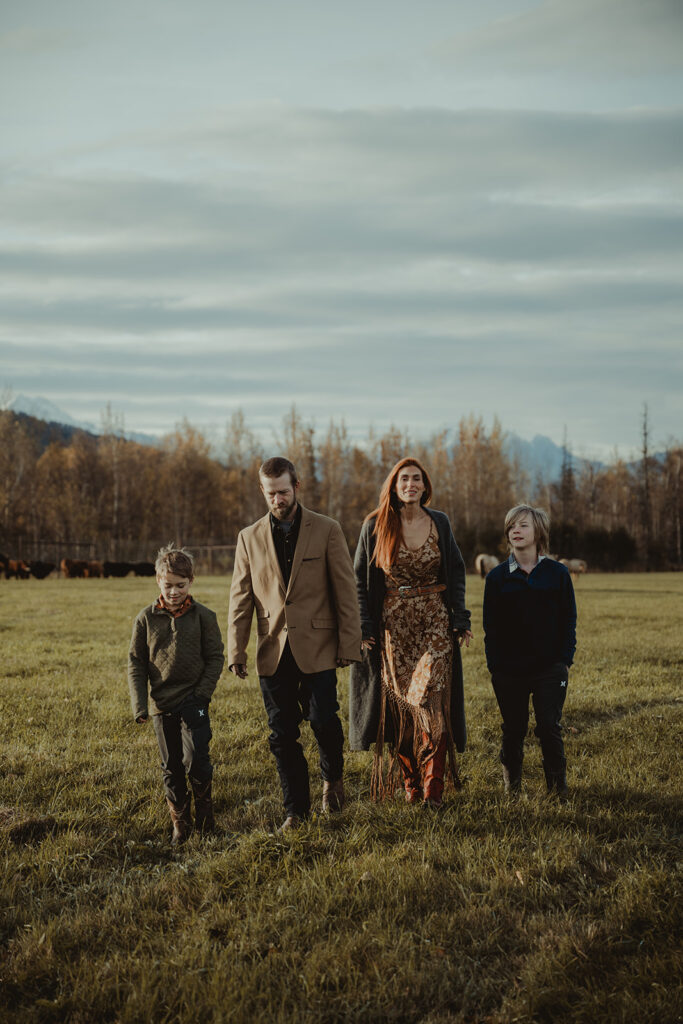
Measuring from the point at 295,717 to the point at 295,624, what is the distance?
0.65 meters

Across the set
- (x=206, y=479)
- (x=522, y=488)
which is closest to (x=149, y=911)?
(x=206, y=479)

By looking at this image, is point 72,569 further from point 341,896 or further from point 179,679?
point 341,896

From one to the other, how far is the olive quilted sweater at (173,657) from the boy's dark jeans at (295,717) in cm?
40

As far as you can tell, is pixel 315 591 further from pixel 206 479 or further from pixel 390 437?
pixel 390 437

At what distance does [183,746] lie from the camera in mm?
4801

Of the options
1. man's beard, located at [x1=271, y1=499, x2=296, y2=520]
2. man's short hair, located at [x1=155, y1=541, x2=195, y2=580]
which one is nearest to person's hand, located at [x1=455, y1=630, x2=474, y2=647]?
man's beard, located at [x1=271, y1=499, x2=296, y2=520]

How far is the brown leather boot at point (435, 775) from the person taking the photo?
5.07 meters

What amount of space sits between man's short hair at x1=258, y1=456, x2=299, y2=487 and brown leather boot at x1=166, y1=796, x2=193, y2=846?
2.14 m

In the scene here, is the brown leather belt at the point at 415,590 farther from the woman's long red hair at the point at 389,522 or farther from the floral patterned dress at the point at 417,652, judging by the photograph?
the woman's long red hair at the point at 389,522

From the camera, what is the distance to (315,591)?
4.91 meters

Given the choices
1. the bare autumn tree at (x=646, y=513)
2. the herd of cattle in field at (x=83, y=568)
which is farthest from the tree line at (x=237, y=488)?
the herd of cattle in field at (x=83, y=568)

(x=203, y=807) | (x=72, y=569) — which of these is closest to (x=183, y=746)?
(x=203, y=807)

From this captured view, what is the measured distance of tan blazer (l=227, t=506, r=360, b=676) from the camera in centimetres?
482

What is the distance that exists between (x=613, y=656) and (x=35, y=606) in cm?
1507
